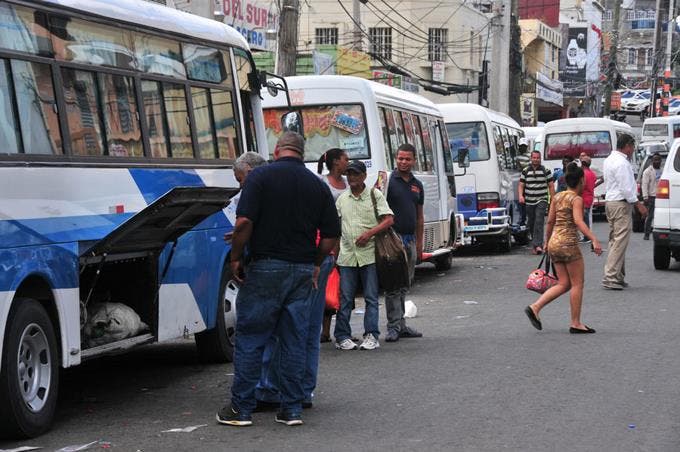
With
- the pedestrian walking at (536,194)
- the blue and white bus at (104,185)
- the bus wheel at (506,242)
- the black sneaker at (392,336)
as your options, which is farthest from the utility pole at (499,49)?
the blue and white bus at (104,185)

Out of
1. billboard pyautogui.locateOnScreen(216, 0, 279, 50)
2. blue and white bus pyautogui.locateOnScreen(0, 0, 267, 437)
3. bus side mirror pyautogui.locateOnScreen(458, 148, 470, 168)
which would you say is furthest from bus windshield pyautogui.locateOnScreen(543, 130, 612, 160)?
blue and white bus pyautogui.locateOnScreen(0, 0, 267, 437)

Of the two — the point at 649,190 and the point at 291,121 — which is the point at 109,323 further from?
the point at 649,190

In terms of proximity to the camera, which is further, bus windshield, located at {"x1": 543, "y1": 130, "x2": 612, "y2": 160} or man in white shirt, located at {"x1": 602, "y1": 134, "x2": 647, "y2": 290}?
bus windshield, located at {"x1": 543, "y1": 130, "x2": 612, "y2": 160}

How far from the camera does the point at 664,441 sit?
754 centimetres

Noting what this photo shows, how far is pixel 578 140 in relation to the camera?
1323 inches

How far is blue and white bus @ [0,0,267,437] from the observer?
A: 7691 mm

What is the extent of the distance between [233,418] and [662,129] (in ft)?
174

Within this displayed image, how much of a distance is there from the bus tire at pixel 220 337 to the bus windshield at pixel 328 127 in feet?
20.6

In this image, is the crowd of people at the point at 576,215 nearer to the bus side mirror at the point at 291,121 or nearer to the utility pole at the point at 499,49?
the bus side mirror at the point at 291,121

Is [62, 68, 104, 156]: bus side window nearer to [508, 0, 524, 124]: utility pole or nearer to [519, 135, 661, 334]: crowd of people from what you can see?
[519, 135, 661, 334]: crowd of people

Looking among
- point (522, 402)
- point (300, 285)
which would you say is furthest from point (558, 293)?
point (300, 285)

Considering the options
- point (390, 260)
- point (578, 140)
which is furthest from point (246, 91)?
point (578, 140)

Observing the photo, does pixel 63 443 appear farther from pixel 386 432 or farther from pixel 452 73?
pixel 452 73

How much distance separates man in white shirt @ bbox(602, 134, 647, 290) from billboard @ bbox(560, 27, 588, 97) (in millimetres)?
77515
